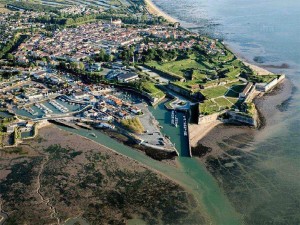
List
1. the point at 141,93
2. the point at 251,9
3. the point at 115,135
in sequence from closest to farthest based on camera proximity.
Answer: the point at 115,135 → the point at 141,93 → the point at 251,9

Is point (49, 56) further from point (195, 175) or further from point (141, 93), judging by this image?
point (195, 175)

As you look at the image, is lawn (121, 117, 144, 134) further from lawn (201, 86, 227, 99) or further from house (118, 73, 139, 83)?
house (118, 73, 139, 83)

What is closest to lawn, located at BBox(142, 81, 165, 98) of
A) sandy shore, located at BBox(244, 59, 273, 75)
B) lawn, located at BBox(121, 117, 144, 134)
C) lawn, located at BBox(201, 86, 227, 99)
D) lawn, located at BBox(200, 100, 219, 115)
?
lawn, located at BBox(201, 86, 227, 99)

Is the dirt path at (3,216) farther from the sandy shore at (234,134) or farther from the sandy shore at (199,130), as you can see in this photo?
the sandy shore at (199,130)

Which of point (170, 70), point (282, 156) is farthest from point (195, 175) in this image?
point (170, 70)

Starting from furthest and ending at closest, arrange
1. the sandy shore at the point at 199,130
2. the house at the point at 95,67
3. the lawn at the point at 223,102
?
1. the house at the point at 95,67
2. the lawn at the point at 223,102
3. the sandy shore at the point at 199,130

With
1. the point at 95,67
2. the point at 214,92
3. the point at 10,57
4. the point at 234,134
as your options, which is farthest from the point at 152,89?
the point at 10,57

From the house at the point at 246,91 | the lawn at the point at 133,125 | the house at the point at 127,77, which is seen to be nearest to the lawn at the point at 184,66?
the house at the point at 127,77
